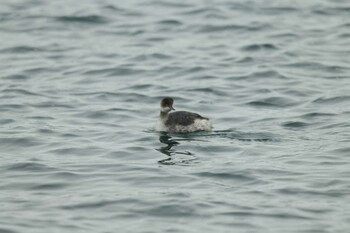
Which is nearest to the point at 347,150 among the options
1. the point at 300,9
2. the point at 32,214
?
the point at 32,214

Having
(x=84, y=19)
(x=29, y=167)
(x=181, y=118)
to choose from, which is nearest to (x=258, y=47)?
(x=84, y=19)

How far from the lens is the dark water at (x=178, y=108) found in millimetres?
12969

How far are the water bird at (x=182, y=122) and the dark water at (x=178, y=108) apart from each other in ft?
0.50

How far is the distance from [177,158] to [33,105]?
202 inches

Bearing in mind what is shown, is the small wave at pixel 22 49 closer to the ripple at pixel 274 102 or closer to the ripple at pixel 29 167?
the ripple at pixel 274 102

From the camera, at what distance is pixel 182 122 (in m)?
17.5

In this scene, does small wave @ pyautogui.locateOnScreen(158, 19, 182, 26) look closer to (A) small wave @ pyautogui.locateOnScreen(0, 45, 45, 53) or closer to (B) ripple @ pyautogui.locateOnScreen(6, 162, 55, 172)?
(A) small wave @ pyautogui.locateOnScreen(0, 45, 45, 53)

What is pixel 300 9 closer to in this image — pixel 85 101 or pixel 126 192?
pixel 85 101

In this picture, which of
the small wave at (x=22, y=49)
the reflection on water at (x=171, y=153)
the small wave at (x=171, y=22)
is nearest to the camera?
the reflection on water at (x=171, y=153)

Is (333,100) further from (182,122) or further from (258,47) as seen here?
(258,47)

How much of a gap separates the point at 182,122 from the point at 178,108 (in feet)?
8.56

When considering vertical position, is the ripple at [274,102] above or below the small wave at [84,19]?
below

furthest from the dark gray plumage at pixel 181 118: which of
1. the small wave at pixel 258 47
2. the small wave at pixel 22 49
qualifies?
the small wave at pixel 22 49

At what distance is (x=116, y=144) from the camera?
55.5 feet
